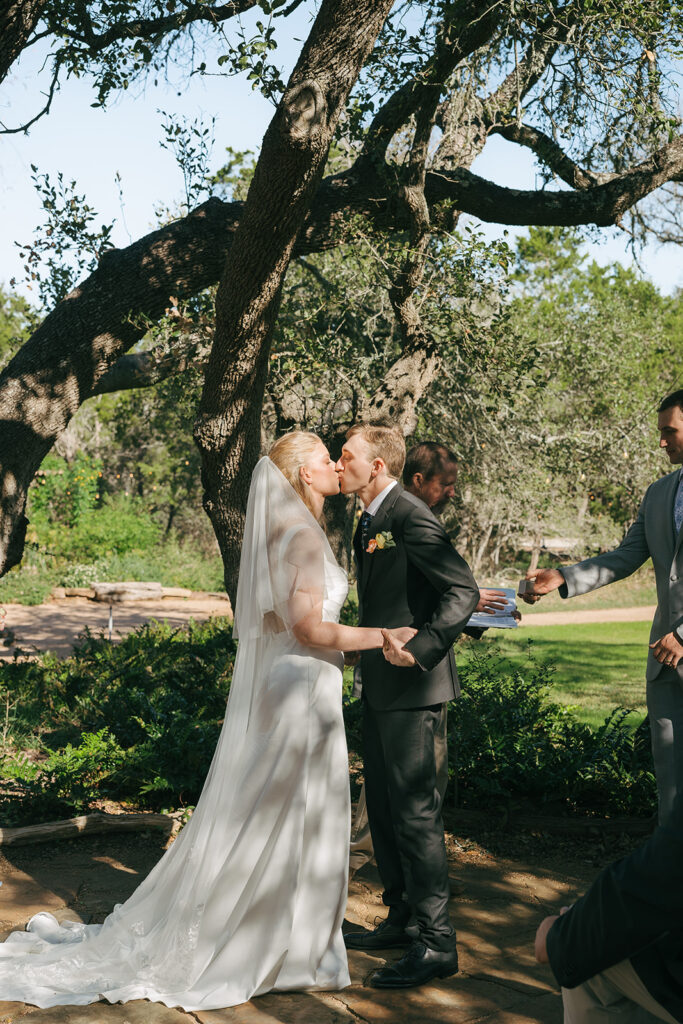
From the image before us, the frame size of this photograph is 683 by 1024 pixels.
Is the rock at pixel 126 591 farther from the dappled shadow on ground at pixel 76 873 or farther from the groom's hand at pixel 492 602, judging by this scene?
the groom's hand at pixel 492 602

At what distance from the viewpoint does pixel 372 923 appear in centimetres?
421

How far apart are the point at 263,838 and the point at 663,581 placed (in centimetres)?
202

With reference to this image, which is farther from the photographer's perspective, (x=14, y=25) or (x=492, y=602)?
(x=14, y=25)

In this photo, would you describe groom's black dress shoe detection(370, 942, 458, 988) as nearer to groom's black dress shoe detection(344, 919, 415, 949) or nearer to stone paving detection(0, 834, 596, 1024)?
stone paving detection(0, 834, 596, 1024)

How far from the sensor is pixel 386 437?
408 centimetres

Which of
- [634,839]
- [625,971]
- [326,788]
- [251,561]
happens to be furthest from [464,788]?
[625,971]

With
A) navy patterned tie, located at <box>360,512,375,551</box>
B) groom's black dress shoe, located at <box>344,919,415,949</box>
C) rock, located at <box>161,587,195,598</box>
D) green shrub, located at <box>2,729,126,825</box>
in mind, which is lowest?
groom's black dress shoe, located at <box>344,919,415,949</box>

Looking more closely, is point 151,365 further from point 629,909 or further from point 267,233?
point 629,909

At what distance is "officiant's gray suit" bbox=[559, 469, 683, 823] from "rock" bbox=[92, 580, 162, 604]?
1414cm

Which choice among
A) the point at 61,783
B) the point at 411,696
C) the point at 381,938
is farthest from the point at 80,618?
the point at 411,696

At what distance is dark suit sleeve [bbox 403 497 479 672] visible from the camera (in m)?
3.57

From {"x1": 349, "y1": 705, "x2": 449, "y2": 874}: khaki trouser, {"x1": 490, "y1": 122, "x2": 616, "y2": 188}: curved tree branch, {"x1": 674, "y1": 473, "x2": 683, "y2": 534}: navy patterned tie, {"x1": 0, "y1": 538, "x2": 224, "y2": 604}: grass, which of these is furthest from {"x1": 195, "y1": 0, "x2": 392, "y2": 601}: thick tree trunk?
{"x1": 0, "y1": 538, "x2": 224, "y2": 604}: grass

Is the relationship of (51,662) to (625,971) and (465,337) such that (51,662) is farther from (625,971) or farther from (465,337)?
(625,971)

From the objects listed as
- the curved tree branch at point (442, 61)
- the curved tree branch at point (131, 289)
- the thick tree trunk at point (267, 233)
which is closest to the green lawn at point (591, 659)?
the thick tree trunk at point (267, 233)
